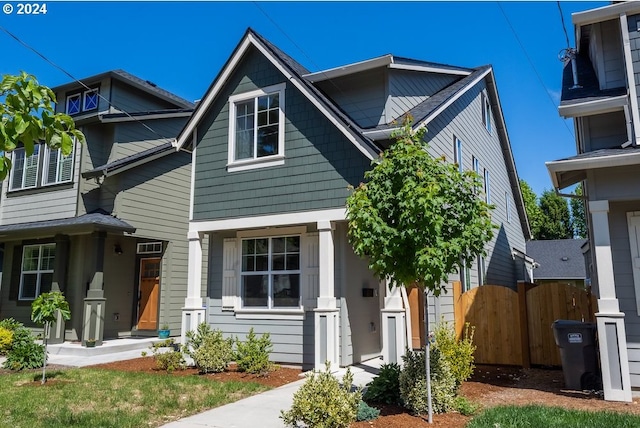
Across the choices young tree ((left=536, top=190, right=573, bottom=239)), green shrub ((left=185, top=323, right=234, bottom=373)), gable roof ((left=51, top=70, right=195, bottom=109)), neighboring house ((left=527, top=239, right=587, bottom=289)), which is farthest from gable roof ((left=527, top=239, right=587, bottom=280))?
green shrub ((left=185, top=323, right=234, bottom=373))

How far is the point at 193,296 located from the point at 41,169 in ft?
25.1

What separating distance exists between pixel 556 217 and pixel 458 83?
35635 mm

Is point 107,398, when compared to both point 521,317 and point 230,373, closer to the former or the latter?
point 230,373

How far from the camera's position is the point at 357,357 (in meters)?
10.2

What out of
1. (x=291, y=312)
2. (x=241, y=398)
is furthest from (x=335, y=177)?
(x=241, y=398)

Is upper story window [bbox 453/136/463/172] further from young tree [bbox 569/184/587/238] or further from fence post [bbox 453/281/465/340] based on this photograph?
young tree [bbox 569/184/587/238]

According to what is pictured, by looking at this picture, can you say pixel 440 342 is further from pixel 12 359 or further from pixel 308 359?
pixel 12 359

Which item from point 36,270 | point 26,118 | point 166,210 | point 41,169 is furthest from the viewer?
point 166,210

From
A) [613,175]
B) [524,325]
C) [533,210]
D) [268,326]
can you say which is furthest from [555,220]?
[268,326]

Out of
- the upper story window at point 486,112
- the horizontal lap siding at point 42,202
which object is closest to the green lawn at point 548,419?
the upper story window at point 486,112

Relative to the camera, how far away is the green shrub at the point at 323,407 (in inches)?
209

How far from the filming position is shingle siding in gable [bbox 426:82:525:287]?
12383 mm

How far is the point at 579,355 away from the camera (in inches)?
309

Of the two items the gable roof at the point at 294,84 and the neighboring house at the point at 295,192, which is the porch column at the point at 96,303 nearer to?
the neighboring house at the point at 295,192
